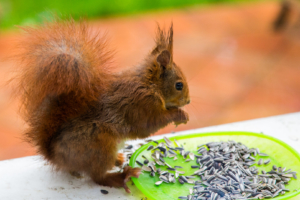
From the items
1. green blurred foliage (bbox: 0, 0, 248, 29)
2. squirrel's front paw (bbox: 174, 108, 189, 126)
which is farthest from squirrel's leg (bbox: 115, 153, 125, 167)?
green blurred foliage (bbox: 0, 0, 248, 29)

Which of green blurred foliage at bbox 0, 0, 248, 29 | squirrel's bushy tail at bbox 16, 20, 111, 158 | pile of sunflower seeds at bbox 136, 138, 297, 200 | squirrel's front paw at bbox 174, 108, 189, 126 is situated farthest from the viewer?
green blurred foliage at bbox 0, 0, 248, 29

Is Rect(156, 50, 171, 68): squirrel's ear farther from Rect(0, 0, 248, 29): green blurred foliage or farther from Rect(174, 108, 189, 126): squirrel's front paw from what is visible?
Rect(0, 0, 248, 29): green blurred foliage

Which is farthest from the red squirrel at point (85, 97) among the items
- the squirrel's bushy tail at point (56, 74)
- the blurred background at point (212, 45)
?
the blurred background at point (212, 45)

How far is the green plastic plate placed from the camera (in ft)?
3.68

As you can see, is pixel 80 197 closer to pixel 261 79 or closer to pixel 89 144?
pixel 89 144

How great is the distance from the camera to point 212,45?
3.82 m

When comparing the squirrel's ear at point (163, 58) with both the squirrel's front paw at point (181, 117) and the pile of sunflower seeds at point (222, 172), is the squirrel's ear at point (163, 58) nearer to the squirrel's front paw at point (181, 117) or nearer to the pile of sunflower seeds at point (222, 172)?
the squirrel's front paw at point (181, 117)

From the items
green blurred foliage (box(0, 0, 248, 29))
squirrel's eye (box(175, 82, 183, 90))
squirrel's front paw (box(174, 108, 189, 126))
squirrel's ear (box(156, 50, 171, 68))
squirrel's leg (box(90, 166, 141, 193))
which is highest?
green blurred foliage (box(0, 0, 248, 29))

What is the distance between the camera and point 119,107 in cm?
113

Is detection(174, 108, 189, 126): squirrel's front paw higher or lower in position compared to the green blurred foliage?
lower

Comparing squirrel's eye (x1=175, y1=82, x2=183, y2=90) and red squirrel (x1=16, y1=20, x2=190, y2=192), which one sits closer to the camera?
red squirrel (x1=16, y1=20, x2=190, y2=192)

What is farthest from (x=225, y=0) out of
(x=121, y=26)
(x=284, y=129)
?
(x=284, y=129)

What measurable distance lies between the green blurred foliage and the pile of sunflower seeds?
229 cm

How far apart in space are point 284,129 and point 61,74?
1009mm
